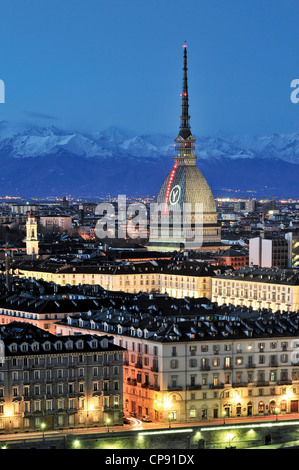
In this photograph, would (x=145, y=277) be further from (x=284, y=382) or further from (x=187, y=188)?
(x=284, y=382)

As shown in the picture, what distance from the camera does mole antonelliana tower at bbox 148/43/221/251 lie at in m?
162

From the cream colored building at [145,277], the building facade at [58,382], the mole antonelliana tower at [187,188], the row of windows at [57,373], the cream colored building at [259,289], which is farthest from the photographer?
the mole antonelliana tower at [187,188]

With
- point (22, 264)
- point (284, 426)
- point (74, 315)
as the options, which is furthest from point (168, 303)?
point (22, 264)

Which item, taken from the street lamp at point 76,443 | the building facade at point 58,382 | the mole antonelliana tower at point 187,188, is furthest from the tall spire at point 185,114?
the street lamp at point 76,443

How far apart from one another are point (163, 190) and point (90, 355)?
10558cm

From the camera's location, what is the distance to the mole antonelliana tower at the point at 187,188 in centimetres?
16188

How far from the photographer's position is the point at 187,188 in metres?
164

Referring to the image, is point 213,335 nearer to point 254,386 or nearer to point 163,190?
point 254,386

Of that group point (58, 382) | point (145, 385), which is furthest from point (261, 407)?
point (58, 382)

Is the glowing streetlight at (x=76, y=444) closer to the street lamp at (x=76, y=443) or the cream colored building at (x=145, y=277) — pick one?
the street lamp at (x=76, y=443)

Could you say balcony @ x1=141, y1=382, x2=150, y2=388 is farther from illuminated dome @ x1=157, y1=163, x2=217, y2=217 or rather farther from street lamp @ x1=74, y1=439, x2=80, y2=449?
illuminated dome @ x1=157, y1=163, x2=217, y2=217

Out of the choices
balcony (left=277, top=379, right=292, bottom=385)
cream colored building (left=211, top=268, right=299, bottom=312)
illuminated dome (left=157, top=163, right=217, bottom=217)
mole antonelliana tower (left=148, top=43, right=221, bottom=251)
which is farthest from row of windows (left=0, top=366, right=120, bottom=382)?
illuminated dome (left=157, top=163, right=217, bottom=217)

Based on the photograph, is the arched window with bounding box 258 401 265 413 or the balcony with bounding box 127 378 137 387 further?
the arched window with bounding box 258 401 265 413

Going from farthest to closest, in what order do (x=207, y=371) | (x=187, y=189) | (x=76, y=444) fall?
(x=187, y=189), (x=207, y=371), (x=76, y=444)
